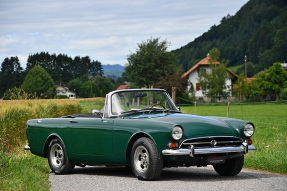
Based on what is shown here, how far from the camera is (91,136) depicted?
27.7 feet

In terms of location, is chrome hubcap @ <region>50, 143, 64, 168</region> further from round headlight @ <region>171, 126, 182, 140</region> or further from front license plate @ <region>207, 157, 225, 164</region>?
front license plate @ <region>207, 157, 225, 164</region>

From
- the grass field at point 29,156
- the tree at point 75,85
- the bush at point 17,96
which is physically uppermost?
the tree at point 75,85

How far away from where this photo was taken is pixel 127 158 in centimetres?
777

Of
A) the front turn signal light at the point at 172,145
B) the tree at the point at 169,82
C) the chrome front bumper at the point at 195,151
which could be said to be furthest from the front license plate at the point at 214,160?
the tree at the point at 169,82

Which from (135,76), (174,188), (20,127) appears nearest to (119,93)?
(174,188)

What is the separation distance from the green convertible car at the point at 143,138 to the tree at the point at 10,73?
471ft

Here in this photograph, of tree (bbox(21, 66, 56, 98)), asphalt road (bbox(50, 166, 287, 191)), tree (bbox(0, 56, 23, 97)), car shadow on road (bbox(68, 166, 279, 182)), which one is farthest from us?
tree (bbox(0, 56, 23, 97))

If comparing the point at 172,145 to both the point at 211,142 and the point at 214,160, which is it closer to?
the point at 211,142

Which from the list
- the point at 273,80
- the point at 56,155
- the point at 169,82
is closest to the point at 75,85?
the point at 273,80

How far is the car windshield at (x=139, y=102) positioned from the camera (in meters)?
8.47

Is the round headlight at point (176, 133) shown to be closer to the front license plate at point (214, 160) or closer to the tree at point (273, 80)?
the front license plate at point (214, 160)

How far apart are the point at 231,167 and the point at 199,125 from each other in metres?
1.18

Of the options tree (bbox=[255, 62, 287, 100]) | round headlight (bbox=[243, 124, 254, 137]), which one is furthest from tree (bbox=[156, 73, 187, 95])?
round headlight (bbox=[243, 124, 254, 137])

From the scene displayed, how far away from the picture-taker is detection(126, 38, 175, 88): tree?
73.8 m
